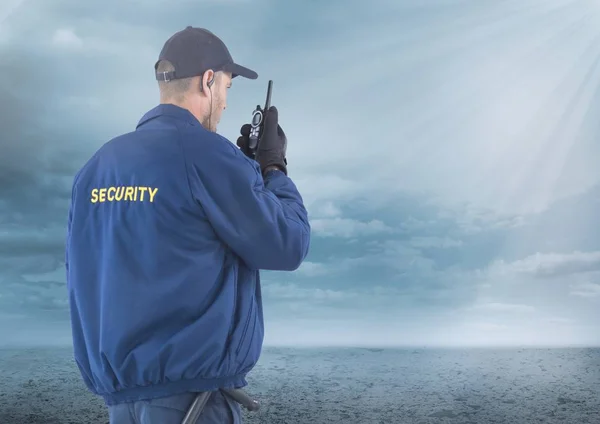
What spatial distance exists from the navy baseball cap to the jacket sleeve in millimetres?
231

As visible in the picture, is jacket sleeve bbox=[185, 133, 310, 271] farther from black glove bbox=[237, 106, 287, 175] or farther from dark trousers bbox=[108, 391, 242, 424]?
dark trousers bbox=[108, 391, 242, 424]

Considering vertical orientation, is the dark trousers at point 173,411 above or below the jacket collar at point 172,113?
below

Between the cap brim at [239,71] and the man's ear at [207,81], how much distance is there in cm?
6

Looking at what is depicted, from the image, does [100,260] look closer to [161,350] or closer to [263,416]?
[161,350]

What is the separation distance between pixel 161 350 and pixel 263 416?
5713mm

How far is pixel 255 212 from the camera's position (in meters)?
1.72

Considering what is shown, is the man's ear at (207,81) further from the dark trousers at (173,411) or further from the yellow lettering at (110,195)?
the dark trousers at (173,411)

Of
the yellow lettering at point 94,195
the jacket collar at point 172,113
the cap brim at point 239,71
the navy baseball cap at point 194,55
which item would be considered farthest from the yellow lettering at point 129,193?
the cap brim at point 239,71

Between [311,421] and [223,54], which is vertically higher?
[223,54]

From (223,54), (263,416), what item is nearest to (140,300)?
(223,54)

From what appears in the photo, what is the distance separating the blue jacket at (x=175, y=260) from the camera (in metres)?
1.68

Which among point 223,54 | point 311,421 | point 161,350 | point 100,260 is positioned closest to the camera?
point 161,350

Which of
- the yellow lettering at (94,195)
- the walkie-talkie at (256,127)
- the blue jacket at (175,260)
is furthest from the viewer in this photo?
the walkie-talkie at (256,127)

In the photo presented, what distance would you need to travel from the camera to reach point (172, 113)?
72.0 inches
